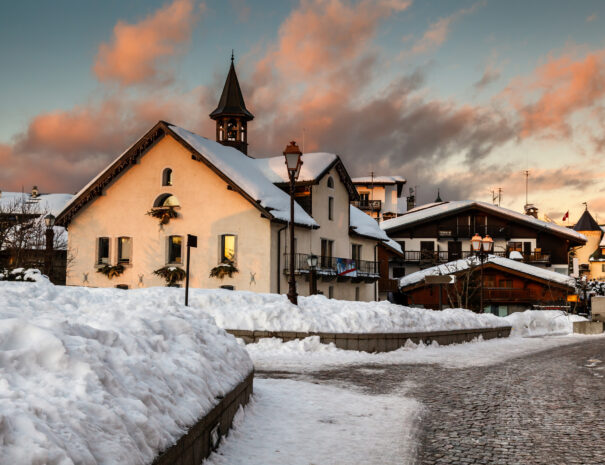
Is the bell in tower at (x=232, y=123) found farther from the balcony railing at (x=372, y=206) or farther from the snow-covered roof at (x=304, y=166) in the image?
the balcony railing at (x=372, y=206)

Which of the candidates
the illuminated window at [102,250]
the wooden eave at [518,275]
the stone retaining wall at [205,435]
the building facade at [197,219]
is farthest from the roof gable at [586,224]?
the stone retaining wall at [205,435]

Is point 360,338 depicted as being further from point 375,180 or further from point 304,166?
point 375,180

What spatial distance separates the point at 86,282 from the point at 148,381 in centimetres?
3255

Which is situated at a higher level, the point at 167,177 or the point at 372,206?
the point at 372,206

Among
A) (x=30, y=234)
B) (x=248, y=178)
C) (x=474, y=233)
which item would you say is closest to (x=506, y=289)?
(x=474, y=233)

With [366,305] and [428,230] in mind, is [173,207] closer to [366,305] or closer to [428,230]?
[366,305]

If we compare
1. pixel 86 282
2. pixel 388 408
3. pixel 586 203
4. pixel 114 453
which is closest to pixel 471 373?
pixel 388 408

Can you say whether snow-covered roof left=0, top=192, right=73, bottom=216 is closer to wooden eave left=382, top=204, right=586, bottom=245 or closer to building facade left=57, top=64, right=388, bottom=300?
building facade left=57, top=64, right=388, bottom=300

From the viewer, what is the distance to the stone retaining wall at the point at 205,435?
469 cm

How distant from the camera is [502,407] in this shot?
943 cm

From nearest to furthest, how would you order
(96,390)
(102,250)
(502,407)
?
(96,390) → (502,407) → (102,250)

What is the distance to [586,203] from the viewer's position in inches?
4643

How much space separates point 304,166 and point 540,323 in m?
16.0

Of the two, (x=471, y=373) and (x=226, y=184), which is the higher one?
(x=226, y=184)
